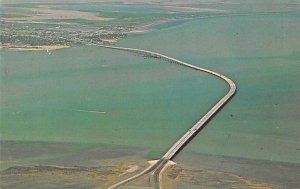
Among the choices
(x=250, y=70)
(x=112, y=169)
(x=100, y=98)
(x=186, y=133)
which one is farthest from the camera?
(x=250, y=70)

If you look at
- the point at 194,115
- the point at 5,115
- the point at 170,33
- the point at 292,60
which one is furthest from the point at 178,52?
the point at 5,115

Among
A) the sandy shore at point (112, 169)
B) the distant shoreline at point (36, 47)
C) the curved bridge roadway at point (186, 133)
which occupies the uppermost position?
the distant shoreline at point (36, 47)

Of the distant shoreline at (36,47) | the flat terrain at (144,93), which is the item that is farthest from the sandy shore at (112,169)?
the distant shoreline at (36,47)

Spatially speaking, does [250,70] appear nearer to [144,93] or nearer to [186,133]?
[144,93]

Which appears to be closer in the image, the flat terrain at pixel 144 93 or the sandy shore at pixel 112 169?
the sandy shore at pixel 112 169

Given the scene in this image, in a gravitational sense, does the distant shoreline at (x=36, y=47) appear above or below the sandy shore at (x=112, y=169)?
above

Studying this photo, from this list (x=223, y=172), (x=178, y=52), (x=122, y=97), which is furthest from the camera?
(x=178, y=52)

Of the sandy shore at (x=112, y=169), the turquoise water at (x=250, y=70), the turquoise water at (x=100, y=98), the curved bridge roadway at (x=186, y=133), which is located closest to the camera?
the sandy shore at (x=112, y=169)

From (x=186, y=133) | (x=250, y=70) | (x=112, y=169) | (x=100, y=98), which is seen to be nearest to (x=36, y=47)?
(x=100, y=98)

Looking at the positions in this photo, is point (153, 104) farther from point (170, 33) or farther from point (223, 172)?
point (170, 33)

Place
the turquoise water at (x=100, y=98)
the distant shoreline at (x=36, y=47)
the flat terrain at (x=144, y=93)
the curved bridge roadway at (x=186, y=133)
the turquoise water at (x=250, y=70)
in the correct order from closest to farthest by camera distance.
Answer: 1. the curved bridge roadway at (x=186, y=133)
2. the flat terrain at (x=144, y=93)
3. the turquoise water at (x=250, y=70)
4. the turquoise water at (x=100, y=98)
5. the distant shoreline at (x=36, y=47)

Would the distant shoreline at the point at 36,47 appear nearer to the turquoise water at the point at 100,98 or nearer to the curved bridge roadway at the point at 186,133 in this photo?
the turquoise water at the point at 100,98
